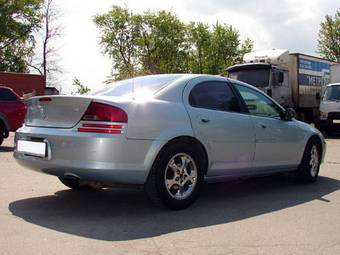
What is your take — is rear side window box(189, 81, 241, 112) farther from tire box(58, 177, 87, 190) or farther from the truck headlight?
the truck headlight

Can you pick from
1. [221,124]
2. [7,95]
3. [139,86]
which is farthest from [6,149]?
[221,124]

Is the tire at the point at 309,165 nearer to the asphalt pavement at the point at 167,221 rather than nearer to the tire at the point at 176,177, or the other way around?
the asphalt pavement at the point at 167,221

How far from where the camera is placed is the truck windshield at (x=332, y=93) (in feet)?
62.7

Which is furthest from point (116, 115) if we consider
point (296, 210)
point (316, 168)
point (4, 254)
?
point (316, 168)

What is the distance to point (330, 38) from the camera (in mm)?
52750

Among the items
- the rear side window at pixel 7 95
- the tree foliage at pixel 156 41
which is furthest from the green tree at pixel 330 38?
the rear side window at pixel 7 95

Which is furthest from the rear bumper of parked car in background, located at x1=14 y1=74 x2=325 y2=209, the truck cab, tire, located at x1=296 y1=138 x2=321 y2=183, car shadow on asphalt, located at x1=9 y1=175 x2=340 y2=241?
the truck cab

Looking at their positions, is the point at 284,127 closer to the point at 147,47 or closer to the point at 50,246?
the point at 50,246

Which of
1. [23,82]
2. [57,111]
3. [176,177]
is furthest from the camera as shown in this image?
[23,82]

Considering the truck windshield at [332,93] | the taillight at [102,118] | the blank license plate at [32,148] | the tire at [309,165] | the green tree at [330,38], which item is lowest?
the tire at [309,165]

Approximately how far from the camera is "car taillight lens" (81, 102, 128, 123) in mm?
5096

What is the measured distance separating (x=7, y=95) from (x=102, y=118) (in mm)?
8806

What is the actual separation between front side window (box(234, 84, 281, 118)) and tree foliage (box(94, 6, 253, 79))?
54.2 meters

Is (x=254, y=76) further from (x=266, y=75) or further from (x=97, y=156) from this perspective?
(x=97, y=156)
